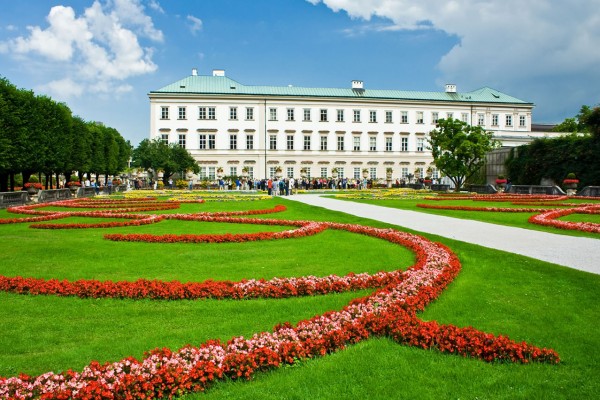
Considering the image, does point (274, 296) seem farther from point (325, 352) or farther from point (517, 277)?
point (517, 277)

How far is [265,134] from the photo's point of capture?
6300cm

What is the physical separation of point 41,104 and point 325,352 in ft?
121

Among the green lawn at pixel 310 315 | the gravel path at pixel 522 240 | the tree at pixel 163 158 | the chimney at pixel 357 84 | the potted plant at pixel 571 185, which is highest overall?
the chimney at pixel 357 84

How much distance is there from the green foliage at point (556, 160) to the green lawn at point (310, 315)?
103 ft

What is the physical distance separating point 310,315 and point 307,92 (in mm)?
62669

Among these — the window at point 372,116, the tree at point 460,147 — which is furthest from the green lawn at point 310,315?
the window at point 372,116

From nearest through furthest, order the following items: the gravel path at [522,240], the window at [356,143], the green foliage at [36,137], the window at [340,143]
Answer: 1. the gravel path at [522,240]
2. the green foliage at [36,137]
3. the window at [340,143]
4. the window at [356,143]

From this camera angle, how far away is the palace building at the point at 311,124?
6106cm

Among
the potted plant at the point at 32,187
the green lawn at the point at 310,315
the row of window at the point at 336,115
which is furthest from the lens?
the row of window at the point at 336,115

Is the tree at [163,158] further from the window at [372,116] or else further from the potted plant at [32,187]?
the window at [372,116]

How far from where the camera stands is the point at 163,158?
52156mm

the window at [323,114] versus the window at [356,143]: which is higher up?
the window at [323,114]

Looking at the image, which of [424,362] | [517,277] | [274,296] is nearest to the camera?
[424,362]

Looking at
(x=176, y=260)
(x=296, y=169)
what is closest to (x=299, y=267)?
(x=176, y=260)
